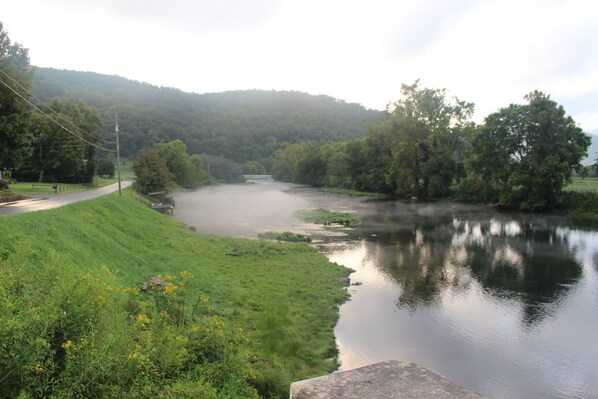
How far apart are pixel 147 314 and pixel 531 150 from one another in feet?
171

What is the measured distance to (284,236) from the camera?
3120cm

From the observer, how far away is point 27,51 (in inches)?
1288

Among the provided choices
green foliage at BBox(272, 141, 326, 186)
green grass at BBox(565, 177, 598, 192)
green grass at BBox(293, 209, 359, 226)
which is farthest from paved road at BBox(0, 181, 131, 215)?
green foliage at BBox(272, 141, 326, 186)

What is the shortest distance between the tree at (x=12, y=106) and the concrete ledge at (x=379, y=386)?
30.7m

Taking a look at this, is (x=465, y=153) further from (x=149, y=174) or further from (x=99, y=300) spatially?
(x=99, y=300)

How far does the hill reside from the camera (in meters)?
110

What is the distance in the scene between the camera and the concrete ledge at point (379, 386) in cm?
338

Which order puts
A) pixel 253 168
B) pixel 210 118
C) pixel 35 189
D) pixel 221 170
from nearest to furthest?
pixel 35 189 < pixel 221 170 < pixel 253 168 < pixel 210 118

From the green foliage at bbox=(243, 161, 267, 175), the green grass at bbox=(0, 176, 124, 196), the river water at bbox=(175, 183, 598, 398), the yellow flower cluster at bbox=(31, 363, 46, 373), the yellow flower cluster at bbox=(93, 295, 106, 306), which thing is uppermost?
the green foliage at bbox=(243, 161, 267, 175)

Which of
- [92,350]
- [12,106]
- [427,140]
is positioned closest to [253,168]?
[427,140]

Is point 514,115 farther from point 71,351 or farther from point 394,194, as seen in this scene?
point 71,351

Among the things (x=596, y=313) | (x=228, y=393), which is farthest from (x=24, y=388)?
(x=596, y=313)

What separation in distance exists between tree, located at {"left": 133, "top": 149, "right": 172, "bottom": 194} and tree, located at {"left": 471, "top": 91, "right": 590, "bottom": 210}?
40.8m

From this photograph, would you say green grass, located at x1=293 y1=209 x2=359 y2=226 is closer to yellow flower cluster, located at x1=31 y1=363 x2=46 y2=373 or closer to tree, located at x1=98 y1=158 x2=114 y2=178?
yellow flower cluster, located at x1=31 y1=363 x2=46 y2=373
